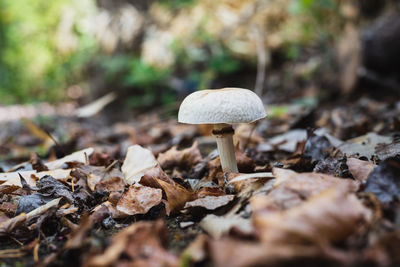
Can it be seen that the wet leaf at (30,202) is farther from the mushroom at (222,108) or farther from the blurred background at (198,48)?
the blurred background at (198,48)

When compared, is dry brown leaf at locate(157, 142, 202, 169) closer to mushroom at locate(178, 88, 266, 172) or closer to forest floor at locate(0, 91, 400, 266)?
forest floor at locate(0, 91, 400, 266)

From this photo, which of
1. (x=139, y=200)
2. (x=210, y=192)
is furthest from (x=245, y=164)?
(x=139, y=200)

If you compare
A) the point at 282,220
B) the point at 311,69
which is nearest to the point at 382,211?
the point at 282,220

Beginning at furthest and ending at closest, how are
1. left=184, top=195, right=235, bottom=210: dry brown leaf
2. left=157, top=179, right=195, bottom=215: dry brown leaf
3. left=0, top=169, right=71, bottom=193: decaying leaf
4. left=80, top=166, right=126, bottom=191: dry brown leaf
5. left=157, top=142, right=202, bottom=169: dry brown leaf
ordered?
left=157, top=142, right=202, bottom=169: dry brown leaf
left=80, top=166, right=126, bottom=191: dry brown leaf
left=0, top=169, right=71, bottom=193: decaying leaf
left=157, top=179, right=195, bottom=215: dry brown leaf
left=184, top=195, right=235, bottom=210: dry brown leaf

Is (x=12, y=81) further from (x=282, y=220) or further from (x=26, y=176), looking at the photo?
(x=282, y=220)

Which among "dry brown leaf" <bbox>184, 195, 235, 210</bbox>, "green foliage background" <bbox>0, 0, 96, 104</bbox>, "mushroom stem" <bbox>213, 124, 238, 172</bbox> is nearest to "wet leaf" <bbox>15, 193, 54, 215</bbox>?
"dry brown leaf" <bbox>184, 195, 235, 210</bbox>

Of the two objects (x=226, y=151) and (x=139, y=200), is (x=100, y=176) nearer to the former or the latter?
(x=139, y=200)
